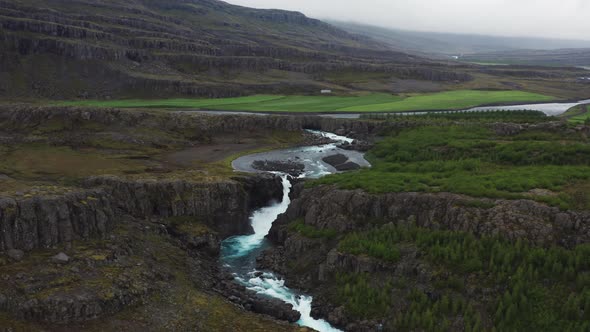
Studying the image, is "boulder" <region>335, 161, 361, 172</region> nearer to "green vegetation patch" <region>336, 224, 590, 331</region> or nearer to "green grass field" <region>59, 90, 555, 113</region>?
"green vegetation patch" <region>336, 224, 590, 331</region>

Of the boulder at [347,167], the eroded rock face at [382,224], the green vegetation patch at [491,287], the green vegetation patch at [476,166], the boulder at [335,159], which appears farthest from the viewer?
the boulder at [335,159]

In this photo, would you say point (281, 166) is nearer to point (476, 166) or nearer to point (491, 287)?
point (476, 166)

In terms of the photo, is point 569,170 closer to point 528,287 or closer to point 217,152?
point 528,287

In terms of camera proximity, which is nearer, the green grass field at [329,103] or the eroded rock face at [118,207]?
the eroded rock face at [118,207]

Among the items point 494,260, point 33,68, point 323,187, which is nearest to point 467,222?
point 494,260

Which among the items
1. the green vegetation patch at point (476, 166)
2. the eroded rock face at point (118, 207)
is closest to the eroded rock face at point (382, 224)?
the green vegetation patch at point (476, 166)

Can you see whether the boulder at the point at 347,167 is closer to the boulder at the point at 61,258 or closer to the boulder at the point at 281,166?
the boulder at the point at 281,166
